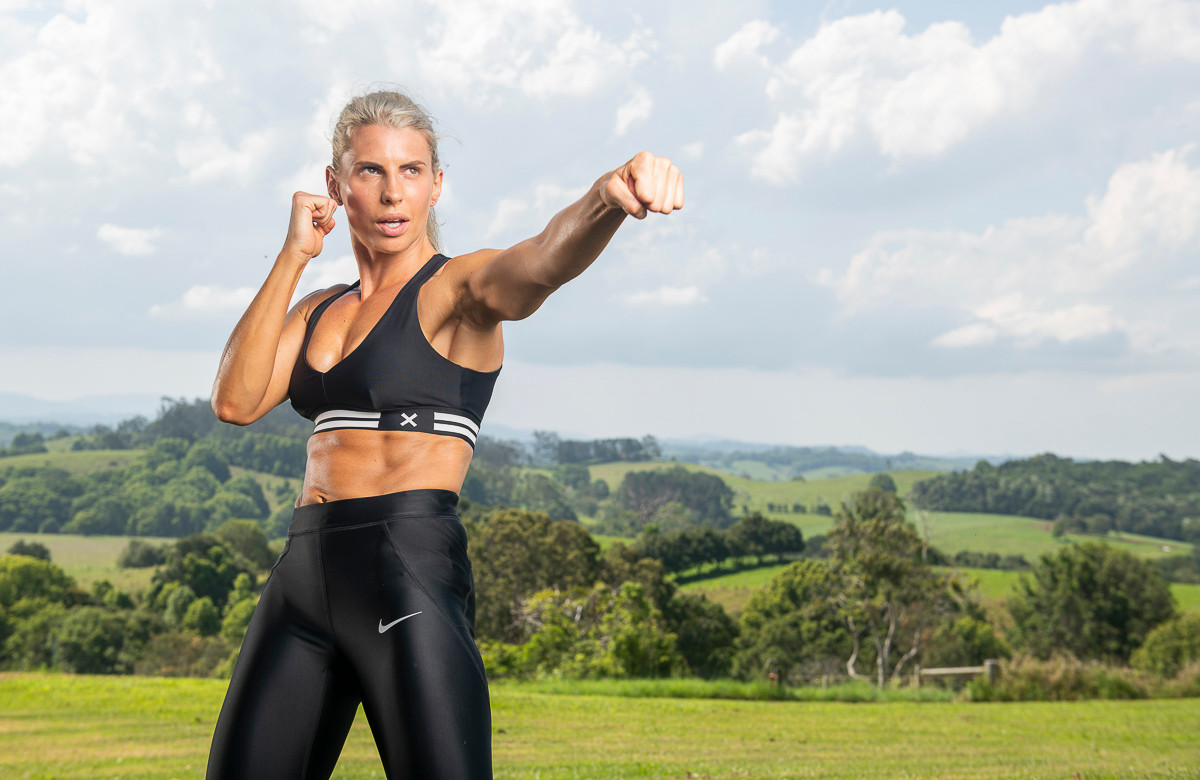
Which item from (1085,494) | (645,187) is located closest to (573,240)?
(645,187)

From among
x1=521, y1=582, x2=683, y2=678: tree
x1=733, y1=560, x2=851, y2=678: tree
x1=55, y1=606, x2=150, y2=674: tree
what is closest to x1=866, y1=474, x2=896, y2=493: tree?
x1=733, y1=560, x2=851, y2=678: tree

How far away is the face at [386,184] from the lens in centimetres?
237

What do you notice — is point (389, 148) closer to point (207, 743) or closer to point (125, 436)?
point (207, 743)

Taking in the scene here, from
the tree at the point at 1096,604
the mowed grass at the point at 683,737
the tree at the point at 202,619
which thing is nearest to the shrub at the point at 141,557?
the tree at the point at 202,619

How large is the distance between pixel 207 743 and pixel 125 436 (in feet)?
456

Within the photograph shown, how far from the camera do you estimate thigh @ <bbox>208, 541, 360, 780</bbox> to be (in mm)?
2082

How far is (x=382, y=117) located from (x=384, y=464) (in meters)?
0.92

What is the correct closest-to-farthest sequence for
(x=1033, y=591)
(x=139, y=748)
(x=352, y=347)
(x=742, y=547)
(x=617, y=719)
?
(x=352, y=347), (x=139, y=748), (x=617, y=719), (x=1033, y=591), (x=742, y=547)

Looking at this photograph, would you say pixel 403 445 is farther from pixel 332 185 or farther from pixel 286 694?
pixel 332 185

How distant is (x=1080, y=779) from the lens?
7133 millimetres

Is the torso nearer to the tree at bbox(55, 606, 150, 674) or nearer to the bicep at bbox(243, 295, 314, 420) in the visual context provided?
the bicep at bbox(243, 295, 314, 420)

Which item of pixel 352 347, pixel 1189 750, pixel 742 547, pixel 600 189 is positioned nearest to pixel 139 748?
pixel 352 347

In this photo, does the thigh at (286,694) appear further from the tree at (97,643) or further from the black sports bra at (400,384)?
the tree at (97,643)

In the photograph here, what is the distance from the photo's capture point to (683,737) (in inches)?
411
